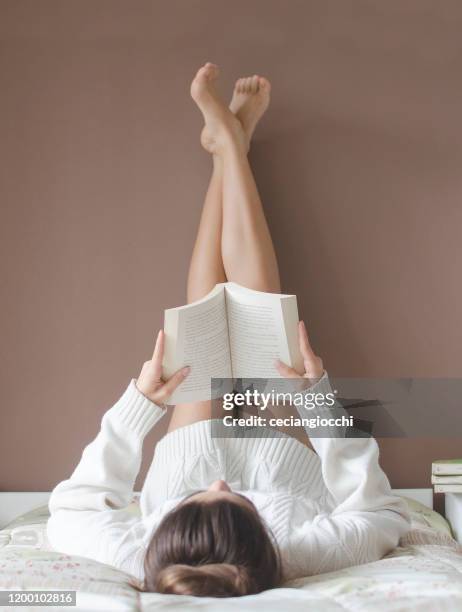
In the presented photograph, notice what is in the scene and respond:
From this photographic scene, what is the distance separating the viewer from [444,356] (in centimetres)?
236

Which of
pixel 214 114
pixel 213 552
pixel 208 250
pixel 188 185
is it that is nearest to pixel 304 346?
pixel 213 552

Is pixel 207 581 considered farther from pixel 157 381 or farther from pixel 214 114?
pixel 214 114

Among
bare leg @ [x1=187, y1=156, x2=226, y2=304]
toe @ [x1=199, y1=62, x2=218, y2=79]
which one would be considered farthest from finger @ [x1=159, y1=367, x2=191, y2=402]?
toe @ [x1=199, y1=62, x2=218, y2=79]

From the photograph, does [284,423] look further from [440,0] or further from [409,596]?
[440,0]

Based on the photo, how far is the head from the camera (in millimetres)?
1062

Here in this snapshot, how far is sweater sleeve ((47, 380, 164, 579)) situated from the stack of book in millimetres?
881

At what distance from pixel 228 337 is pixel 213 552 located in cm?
63

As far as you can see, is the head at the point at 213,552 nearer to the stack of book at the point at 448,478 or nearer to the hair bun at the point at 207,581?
the hair bun at the point at 207,581

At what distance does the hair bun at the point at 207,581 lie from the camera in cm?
105

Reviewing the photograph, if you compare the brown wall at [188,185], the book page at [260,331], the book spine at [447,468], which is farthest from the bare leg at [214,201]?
the book spine at [447,468]

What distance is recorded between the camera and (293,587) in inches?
45.8

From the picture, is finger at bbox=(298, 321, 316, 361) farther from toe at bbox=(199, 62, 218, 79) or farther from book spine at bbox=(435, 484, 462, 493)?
toe at bbox=(199, 62, 218, 79)

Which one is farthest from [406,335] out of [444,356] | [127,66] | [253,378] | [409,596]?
[409,596]

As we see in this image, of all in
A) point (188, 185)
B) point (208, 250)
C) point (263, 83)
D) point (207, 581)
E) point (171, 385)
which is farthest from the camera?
point (188, 185)
